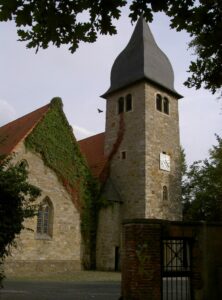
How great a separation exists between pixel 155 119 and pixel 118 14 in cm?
2364

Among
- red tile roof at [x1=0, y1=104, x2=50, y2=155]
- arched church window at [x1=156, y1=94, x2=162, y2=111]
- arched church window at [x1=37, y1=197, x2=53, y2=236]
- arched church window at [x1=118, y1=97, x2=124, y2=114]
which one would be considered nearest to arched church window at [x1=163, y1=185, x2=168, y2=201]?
arched church window at [x1=156, y1=94, x2=162, y2=111]

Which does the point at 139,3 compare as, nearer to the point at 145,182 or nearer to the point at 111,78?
the point at 145,182

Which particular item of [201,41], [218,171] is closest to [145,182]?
[218,171]

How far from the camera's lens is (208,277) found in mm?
8938

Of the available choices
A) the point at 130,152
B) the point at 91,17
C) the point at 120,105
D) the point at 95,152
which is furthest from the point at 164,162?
the point at 91,17

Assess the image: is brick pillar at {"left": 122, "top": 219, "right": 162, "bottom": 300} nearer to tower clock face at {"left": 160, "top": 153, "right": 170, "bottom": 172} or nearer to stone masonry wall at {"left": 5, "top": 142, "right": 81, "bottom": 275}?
stone masonry wall at {"left": 5, "top": 142, "right": 81, "bottom": 275}

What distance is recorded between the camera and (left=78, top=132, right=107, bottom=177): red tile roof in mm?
27234

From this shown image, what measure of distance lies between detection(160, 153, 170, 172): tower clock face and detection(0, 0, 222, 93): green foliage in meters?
22.5

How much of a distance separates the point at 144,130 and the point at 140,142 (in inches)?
32.1

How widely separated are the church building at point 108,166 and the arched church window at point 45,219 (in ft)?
0.18

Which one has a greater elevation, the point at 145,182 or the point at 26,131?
the point at 26,131

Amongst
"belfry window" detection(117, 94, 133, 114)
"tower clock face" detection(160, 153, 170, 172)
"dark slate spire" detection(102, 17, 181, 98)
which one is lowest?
"tower clock face" detection(160, 153, 170, 172)

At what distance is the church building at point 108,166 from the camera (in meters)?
21.7

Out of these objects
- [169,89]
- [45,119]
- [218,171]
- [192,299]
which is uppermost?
[169,89]
